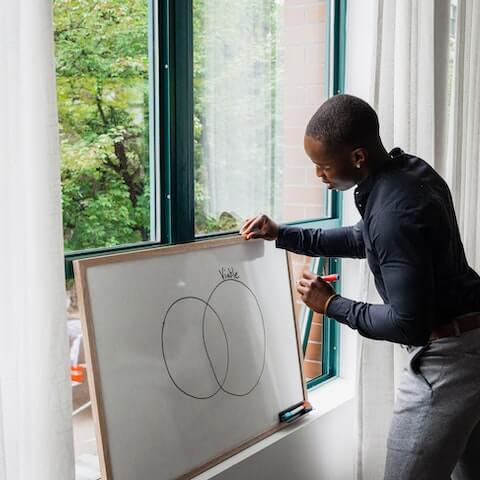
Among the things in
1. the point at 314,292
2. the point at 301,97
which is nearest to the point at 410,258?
the point at 314,292

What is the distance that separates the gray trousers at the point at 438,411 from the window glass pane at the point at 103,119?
0.84 meters

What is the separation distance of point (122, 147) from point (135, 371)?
59cm

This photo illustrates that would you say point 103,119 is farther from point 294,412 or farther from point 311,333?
point 311,333

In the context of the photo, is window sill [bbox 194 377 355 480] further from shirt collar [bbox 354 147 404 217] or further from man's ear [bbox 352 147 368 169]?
man's ear [bbox 352 147 368 169]

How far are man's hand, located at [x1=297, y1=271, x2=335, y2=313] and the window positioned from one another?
0.36 meters

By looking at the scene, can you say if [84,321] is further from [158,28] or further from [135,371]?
[158,28]

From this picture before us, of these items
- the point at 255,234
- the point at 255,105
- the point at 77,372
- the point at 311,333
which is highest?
the point at 255,105

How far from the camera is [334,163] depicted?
179 cm

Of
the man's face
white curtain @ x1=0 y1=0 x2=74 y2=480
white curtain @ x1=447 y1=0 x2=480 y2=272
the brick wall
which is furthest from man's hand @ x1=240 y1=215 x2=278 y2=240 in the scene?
white curtain @ x1=447 y1=0 x2=480 y2=272

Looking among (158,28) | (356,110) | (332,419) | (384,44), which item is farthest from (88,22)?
(332,419)

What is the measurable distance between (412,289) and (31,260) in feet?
2.78

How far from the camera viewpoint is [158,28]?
6.35 ft

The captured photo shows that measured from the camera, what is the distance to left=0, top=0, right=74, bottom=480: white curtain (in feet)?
4.30

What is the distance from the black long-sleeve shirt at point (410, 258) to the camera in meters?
1.65
